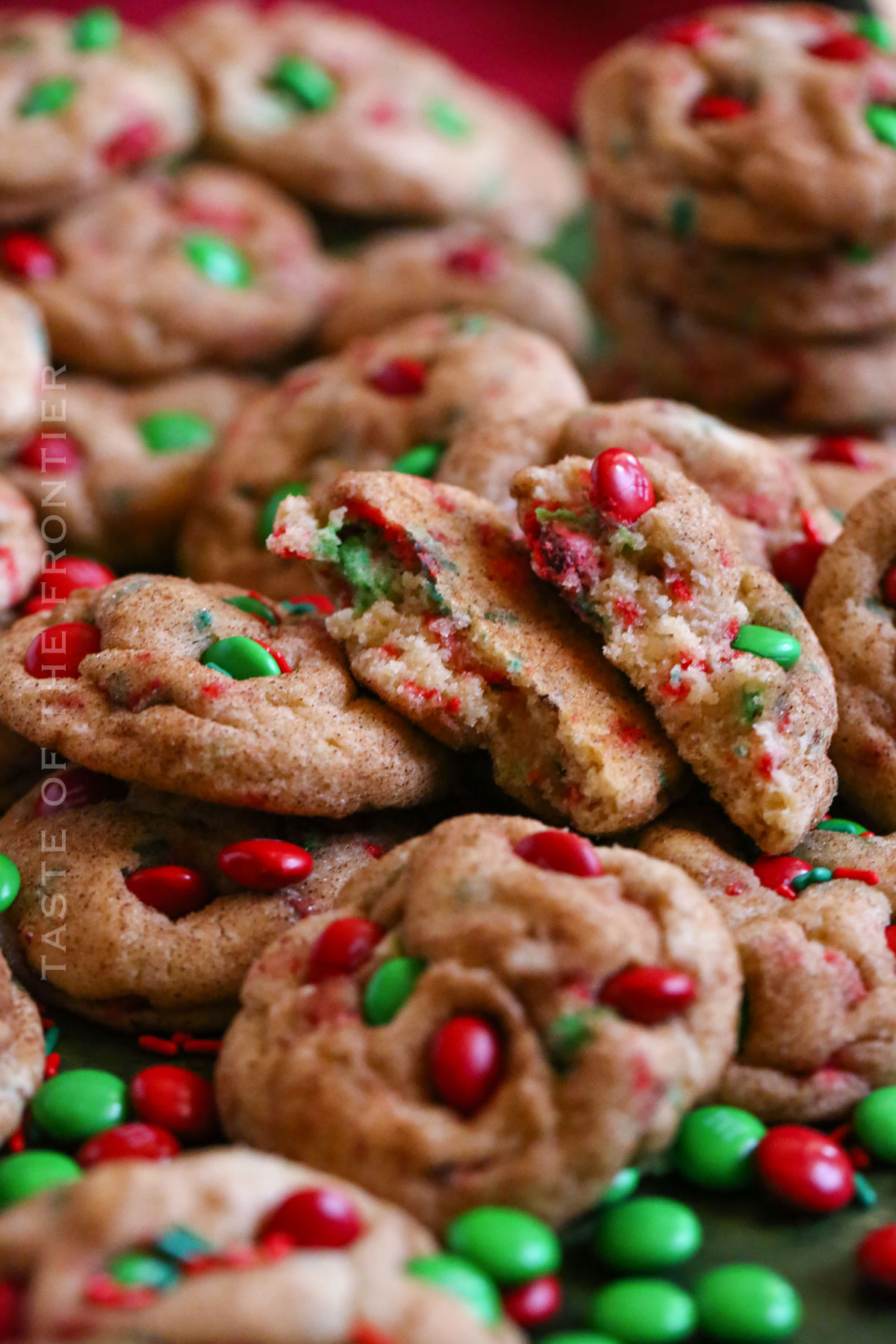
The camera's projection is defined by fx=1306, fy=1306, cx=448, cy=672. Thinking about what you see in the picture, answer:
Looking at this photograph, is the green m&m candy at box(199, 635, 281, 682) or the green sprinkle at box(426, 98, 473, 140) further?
the green sprinkle at box(426, 98, 473, 140)

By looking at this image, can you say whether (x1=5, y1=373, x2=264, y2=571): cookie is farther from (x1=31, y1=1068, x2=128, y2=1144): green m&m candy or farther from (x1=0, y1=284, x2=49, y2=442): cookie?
(x1=31, y1=1068, x2=128, y2=1144): green m&m candy

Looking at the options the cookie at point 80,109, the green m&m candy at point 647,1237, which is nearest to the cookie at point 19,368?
the cookie at point 80,109

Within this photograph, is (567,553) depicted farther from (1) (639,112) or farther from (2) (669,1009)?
(1) (639,112)

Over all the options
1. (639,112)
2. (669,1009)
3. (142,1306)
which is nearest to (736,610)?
(669,1009)

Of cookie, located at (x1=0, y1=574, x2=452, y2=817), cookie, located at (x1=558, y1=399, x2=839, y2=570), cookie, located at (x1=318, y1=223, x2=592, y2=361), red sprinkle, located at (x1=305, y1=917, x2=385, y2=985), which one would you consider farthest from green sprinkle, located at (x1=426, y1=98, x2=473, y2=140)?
red sprinkle, located at (x1=305, y1=917, x2=385, y2=985)

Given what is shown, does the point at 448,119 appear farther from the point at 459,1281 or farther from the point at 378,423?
the point at 459,1281
